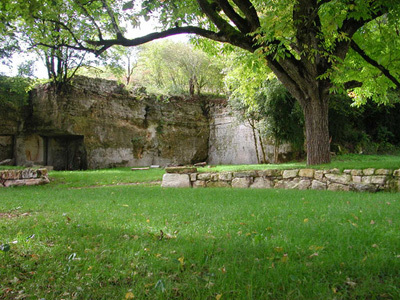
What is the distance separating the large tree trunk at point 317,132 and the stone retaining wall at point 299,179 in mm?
1051

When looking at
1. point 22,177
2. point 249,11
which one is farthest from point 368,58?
point 22,177

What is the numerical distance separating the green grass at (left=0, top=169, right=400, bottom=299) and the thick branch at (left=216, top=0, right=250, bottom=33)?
18.1 feet

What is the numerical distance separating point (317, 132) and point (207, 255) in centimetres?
669

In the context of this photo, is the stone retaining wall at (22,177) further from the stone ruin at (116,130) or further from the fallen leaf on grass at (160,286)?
the fallen leaf on grass at (160,286)

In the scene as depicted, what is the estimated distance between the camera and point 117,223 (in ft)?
12.1

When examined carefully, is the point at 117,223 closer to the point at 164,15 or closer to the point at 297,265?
the point at 297,265

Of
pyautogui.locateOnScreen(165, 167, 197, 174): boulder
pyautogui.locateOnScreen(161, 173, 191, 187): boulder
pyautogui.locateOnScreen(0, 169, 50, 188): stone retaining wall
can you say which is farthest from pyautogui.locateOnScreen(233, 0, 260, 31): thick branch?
pyautogui.locateOnScreen(0, 169, 50, 188): stone retaining wall

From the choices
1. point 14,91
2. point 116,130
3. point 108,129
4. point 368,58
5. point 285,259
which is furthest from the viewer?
point 116,130

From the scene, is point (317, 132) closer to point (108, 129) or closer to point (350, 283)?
point (350, 283)

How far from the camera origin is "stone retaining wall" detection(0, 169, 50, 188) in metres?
9.52

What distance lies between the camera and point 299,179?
24.3 feet

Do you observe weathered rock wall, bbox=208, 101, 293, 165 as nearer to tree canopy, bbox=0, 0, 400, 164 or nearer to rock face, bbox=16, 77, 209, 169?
rock face, bbox=16, 77, 209, 169

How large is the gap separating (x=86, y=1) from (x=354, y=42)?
778 cm

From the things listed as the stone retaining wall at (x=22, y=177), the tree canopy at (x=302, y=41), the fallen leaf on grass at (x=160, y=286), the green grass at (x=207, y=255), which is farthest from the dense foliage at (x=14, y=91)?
the fallen leaf on grass at (x=160, y=286)
